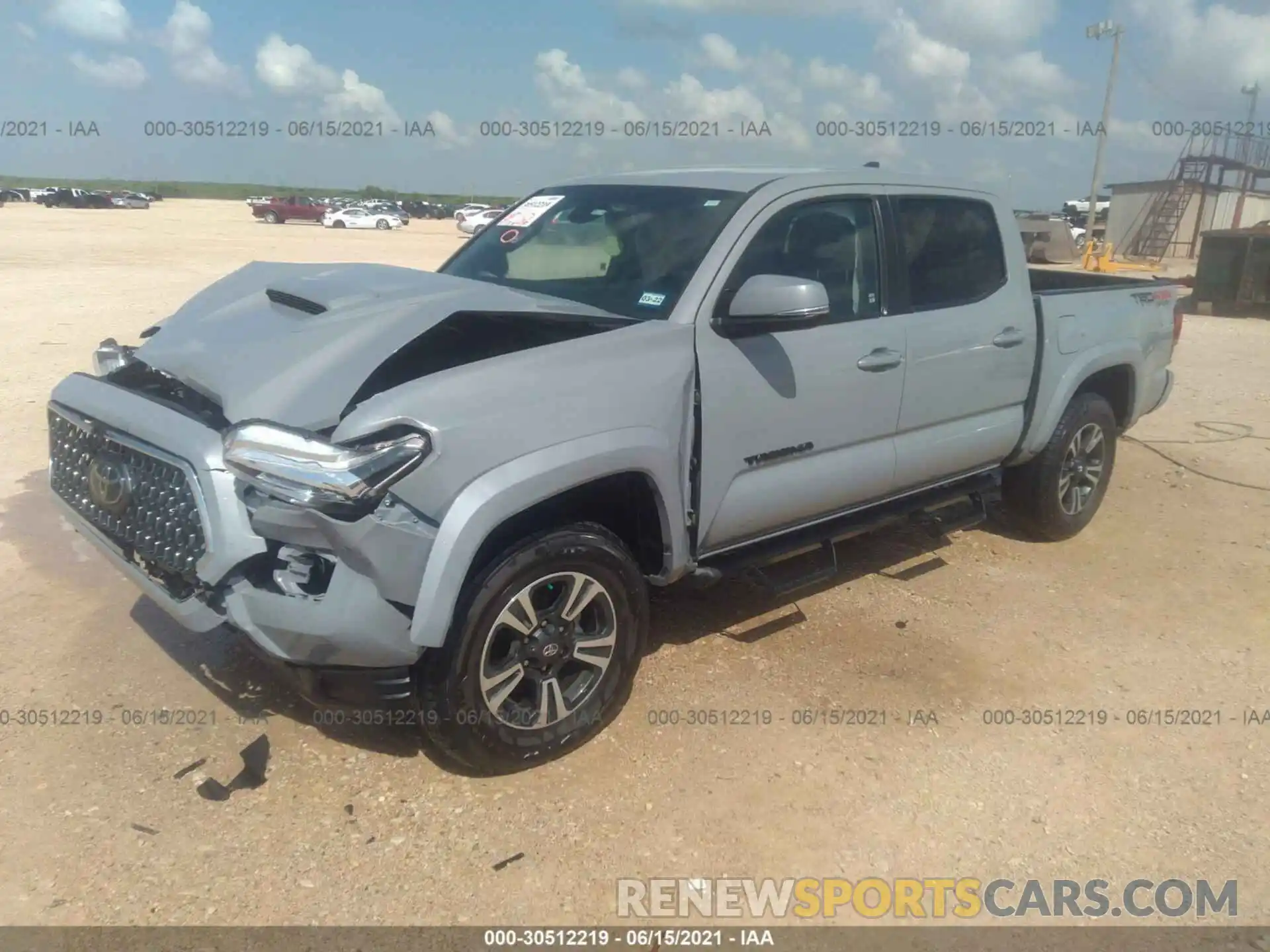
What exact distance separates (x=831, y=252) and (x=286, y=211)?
5392 cm

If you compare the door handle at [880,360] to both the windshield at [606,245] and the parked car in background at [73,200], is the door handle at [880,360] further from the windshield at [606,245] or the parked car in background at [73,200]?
the parked car in background at [73,200]

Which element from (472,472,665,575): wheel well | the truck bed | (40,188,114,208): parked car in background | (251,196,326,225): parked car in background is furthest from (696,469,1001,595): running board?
(40,188,114,208): parked car in background

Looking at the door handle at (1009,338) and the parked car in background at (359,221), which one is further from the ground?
the door handle at (1009,338)

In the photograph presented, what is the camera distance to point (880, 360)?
4.12 meters

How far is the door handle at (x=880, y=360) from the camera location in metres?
4.07

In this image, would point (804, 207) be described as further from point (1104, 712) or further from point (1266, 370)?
point (1266, 370)

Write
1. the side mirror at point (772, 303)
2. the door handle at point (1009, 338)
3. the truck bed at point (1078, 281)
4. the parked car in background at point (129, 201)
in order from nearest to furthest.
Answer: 1. the side mirror at point (772, 303)
2. the door handle at point (1009, 338)
3. the truck bed at point (1078, 281)
4. the parked car in background at point (129, 201)

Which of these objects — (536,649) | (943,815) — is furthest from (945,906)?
(536,649)

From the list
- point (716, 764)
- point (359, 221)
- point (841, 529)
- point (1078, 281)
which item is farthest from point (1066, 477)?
point (359, 221)

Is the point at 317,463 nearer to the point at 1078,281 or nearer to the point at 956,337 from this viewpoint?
the point at 956,337

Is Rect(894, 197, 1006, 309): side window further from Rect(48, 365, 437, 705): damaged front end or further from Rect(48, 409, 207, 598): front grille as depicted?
Rect(48, 409, 207, 598): front grille

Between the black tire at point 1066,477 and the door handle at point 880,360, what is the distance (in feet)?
5.25

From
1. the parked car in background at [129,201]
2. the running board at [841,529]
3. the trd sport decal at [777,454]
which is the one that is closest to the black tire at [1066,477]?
the running board at [841,529]
